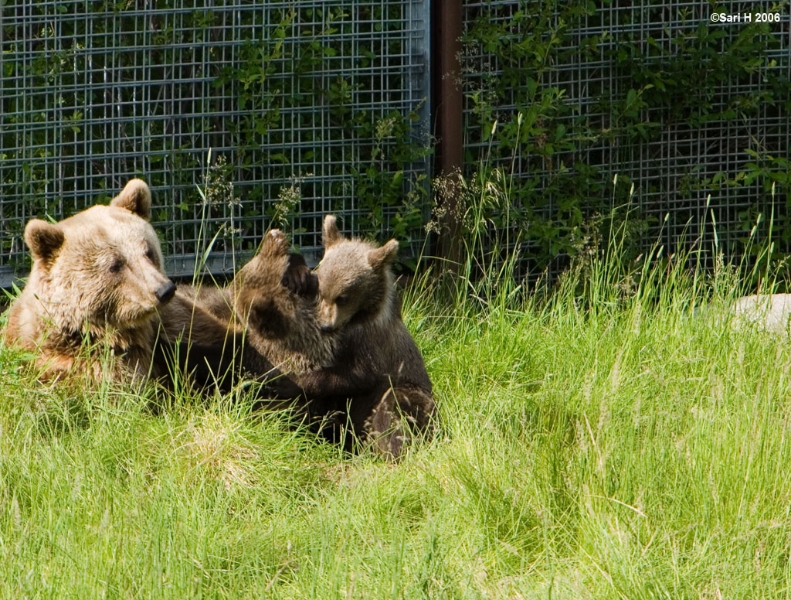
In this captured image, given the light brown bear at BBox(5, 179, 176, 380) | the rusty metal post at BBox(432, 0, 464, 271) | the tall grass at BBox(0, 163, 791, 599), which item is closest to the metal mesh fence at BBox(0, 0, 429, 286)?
the rusty metal post at BBox(432, 0, 464, 271)

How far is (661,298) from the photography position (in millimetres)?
6117

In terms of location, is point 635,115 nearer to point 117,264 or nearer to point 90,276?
point 117,264

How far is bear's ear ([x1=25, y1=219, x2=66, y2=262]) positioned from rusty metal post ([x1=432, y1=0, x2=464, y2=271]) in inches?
99.5

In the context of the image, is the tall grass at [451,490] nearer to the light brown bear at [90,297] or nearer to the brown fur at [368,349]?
the light brown bear at [90,297]

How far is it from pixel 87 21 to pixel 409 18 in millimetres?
1874

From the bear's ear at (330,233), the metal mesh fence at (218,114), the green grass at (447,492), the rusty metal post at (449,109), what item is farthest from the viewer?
the rusty metal post at (449,109)

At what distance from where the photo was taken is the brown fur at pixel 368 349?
219 inches

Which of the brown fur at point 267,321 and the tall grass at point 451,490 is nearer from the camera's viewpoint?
the tall grass at point 451,490

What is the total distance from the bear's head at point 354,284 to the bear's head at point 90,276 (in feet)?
3.23

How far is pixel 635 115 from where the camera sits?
7133 millimetres

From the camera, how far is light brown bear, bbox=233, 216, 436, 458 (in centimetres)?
569

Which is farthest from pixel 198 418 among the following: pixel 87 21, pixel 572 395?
pixel 87 21

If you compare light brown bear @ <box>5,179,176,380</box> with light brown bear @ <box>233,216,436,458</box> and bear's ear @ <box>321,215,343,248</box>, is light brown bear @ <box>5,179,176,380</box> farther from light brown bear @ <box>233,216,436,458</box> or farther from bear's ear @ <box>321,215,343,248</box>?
bear's ear @ <box>321,215,343,248</box>

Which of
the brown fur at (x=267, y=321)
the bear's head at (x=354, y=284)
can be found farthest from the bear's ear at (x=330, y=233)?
the brown fur at (x=267, y=321)
